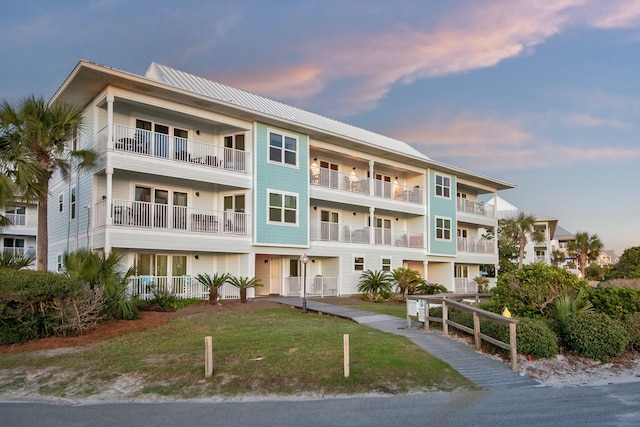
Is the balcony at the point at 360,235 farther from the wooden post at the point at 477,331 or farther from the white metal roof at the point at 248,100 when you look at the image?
the wooden post at the point at 477,331

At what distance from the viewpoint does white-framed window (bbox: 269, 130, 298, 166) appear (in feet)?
86.5

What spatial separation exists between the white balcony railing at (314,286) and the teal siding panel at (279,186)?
2.11 meters

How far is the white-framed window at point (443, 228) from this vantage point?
1455 inches

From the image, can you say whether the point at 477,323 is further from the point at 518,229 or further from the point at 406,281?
the point at 518,229

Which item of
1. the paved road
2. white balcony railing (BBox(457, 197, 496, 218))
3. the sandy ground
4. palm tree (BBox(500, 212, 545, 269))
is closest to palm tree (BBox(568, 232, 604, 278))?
palm tree (BBox(500, 212, 545, 269))

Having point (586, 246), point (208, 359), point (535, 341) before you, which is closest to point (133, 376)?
point (208, 359)

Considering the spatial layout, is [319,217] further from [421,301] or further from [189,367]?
[189,367]

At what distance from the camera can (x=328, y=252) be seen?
29531 millimetres

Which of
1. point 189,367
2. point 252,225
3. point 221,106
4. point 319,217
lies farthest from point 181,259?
point 189,367

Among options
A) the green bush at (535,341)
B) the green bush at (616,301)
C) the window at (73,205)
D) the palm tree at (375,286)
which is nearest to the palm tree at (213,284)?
the window at (73,205)

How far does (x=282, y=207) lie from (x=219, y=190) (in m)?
3.08

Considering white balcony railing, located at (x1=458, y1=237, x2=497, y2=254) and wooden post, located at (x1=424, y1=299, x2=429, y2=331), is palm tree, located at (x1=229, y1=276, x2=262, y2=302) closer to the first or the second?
wooden post, located at (x1=424, y1=299, x2=429, y2=331)

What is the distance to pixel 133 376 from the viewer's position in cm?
1112

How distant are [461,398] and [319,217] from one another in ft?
70.7
